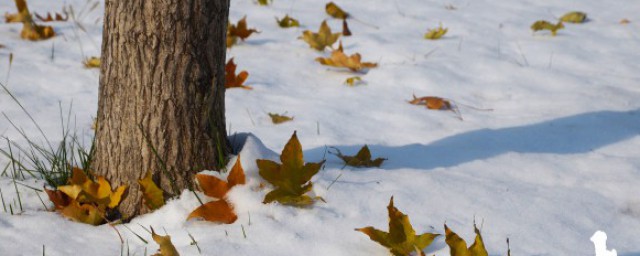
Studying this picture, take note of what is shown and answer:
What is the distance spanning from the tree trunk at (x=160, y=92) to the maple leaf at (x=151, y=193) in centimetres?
3

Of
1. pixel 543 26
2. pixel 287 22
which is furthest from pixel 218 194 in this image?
pixel 543 26

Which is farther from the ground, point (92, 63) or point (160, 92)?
point (160, 92)

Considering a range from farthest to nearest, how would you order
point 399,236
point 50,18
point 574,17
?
point 574,17 → point 50,18 → point 399,236

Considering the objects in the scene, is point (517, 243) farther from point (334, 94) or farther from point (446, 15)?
point (446, 15)

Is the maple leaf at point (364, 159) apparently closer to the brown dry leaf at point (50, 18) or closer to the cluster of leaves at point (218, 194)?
the cluster of leaves at point (218, 194)

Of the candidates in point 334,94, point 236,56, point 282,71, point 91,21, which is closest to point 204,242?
point 334,94

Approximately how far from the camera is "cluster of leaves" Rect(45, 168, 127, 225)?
1604mm

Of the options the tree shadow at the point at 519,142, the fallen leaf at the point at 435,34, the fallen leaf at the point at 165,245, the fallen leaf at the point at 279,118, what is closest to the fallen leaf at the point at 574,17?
the fallen leaf at the point at 435,34

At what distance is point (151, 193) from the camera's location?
5.28 ft

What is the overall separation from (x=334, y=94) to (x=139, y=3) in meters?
1.41

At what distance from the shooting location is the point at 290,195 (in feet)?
5.24

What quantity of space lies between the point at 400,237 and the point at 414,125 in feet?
3.77

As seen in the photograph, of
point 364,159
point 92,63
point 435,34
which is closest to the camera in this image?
point 364,159

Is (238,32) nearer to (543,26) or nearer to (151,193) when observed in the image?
(543,26)
